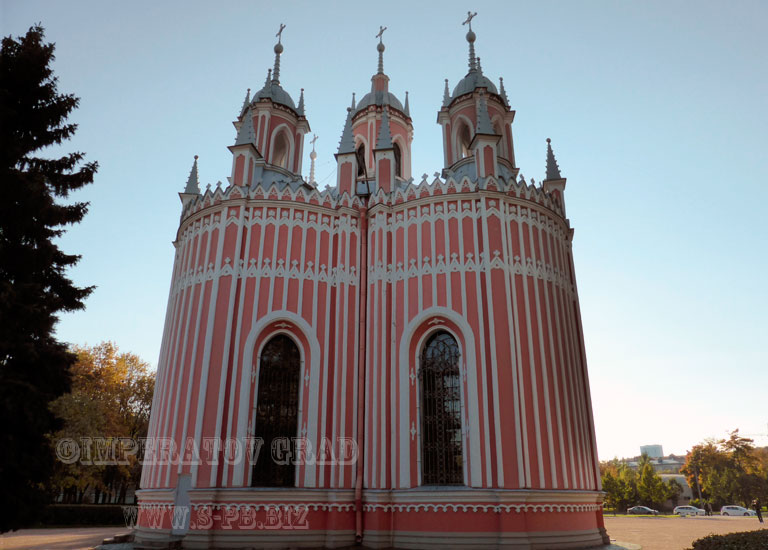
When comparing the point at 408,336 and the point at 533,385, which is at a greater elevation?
the point at 408,336

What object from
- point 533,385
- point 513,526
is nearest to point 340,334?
point 533,385

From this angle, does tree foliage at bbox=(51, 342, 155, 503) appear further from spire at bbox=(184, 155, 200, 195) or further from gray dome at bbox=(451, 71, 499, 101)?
gray dome at bbox=(451, 71, 499, 101)

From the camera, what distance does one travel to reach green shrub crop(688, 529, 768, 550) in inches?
360

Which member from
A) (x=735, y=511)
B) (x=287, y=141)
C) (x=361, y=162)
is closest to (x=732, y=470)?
(x=735, y=511)

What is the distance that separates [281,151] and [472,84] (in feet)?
28.4

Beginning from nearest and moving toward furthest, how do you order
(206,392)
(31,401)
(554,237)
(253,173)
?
(31,401) < (206,392) < (554,237) < (253,173)

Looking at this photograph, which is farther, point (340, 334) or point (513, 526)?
point (340, 334)

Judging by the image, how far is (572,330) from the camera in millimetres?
16938

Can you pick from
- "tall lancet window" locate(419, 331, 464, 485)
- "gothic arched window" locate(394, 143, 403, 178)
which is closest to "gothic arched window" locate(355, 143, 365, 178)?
"gothic arched window" locate(394, 143, 403, 178)

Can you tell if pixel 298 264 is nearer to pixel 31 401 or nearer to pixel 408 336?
pixel 408 336

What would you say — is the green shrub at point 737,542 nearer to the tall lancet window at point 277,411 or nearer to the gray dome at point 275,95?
the tall lancet window at point 277,411

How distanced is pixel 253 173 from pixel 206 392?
26.0ft

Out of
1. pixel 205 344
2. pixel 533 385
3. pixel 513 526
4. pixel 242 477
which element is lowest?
pixel 513 526

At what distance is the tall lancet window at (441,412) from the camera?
14.1m
